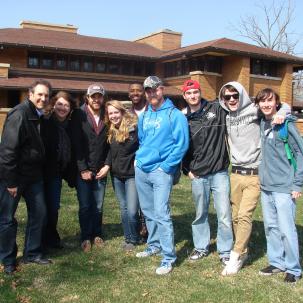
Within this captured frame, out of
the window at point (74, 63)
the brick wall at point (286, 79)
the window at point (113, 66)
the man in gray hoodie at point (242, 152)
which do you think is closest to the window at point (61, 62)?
the window at point (74, 63)

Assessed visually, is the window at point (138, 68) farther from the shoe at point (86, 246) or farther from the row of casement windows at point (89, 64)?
the shoe at point (86, 246)

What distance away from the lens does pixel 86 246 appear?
19.2ft

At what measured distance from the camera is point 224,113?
520 cm

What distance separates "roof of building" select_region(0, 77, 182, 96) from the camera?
24422 millimetres

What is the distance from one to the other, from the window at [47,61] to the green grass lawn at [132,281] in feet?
75.5

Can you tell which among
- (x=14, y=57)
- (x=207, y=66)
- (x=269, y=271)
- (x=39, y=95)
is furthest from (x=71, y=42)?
(x=269, y=271)

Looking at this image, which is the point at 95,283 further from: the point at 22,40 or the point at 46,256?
the point at 22,40

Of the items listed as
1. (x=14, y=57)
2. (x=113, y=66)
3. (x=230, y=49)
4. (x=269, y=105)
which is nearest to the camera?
(x=269, y=105)

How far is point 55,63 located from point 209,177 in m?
24.4

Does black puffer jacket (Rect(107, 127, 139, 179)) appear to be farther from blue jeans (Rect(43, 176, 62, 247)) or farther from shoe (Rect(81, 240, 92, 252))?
shoe (Rect(81, 240, 92, 252))

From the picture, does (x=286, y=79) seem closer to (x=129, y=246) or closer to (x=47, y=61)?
(x=47, y=61)

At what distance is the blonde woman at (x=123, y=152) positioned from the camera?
5578mm

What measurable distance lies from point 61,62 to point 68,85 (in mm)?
2916

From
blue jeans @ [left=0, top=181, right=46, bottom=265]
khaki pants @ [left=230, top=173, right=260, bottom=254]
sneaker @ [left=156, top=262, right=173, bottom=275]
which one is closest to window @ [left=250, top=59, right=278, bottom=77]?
khaki pants @ [left=230, top=173, right=260, bottom=254]
